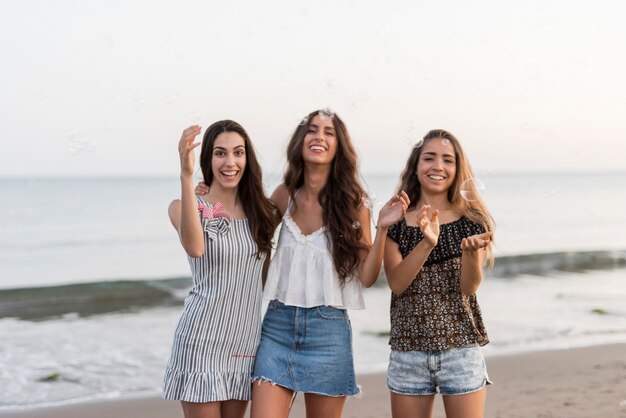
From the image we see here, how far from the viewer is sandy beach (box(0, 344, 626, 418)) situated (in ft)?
22.7

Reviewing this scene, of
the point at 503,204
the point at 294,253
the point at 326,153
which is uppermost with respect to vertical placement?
the point at 326,153

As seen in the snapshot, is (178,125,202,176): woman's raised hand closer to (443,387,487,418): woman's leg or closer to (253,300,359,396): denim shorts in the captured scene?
(253,300,359,396): denim shorts

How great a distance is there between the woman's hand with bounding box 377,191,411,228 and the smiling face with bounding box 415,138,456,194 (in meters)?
0.17

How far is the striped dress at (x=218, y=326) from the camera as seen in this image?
13.1ft

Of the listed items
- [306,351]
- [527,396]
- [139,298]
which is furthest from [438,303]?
[139,298]

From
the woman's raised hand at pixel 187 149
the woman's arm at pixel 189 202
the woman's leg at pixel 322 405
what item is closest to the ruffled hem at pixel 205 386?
the woman's leg at pixel 322 405

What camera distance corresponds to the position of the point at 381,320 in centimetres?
1093

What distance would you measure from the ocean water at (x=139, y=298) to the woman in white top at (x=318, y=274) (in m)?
0.28

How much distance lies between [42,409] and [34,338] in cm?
330

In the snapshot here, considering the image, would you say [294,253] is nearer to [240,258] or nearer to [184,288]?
[240,258]

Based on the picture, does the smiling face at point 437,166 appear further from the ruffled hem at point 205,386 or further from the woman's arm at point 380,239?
the ruffled hem at point 205,386

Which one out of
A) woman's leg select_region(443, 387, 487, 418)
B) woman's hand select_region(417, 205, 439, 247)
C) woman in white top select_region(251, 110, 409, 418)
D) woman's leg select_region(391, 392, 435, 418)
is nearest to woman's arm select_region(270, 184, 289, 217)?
woman in white top select_region(251, 110, 409, 418)

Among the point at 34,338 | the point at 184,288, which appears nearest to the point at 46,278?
the point at 184,288

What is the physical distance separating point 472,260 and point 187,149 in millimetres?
1460
